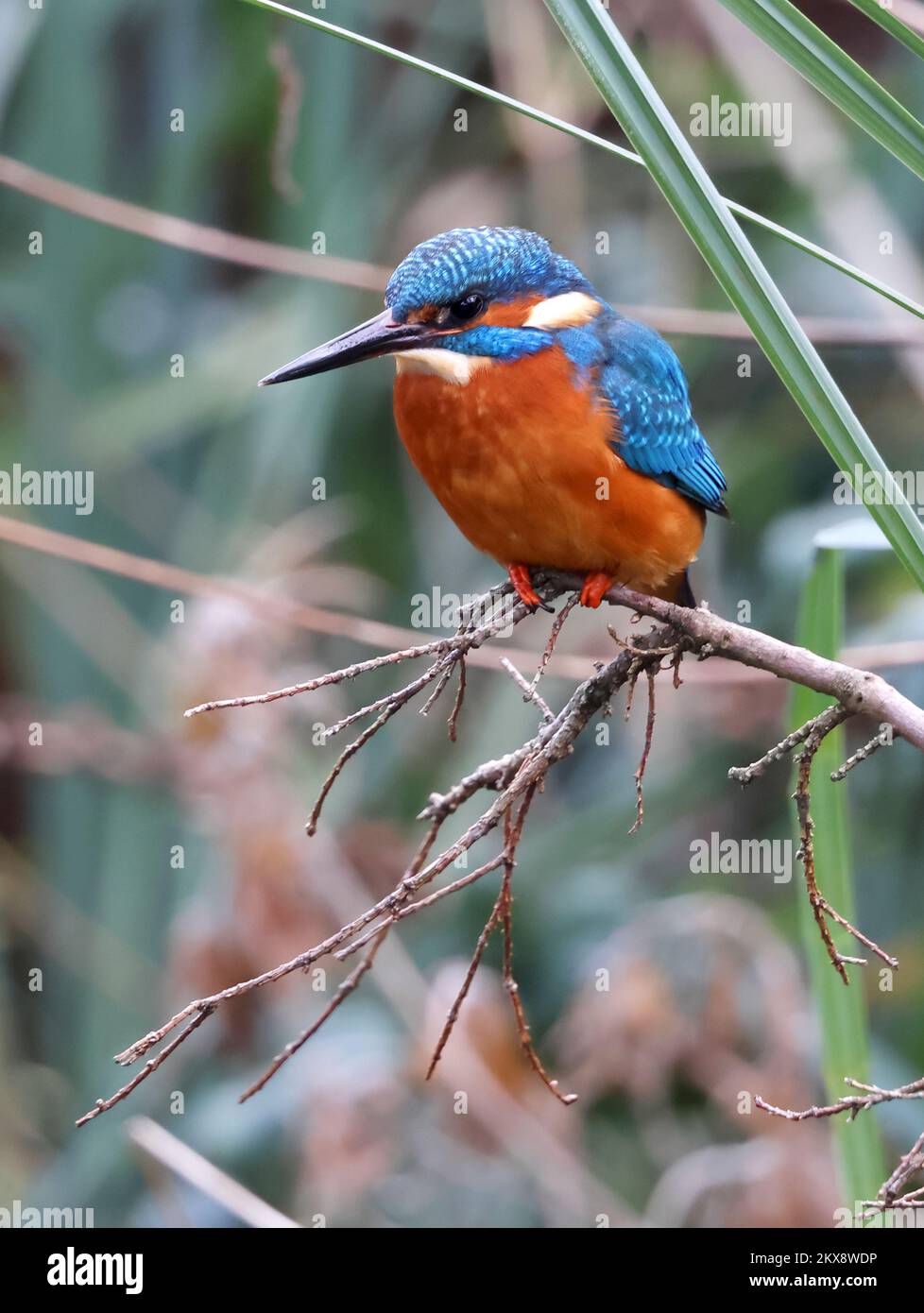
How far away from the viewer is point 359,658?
3951 millimetres

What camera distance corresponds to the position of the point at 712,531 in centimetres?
376

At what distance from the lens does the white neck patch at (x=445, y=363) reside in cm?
195

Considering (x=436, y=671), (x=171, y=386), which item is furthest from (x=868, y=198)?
(x=436, y=671)

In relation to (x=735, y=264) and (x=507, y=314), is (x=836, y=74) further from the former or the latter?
(x=507, y=314)

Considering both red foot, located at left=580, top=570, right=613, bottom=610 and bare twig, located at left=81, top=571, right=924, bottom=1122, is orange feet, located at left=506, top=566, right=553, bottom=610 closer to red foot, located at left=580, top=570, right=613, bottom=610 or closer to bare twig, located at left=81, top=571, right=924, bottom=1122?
red foot, located at left=580, top=570, right=613, bottom=610

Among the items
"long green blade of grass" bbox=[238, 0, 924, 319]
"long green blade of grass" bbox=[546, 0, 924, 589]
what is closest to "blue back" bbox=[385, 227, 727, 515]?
"long green blade of grass" bbox=[238, 0, 924, 319]

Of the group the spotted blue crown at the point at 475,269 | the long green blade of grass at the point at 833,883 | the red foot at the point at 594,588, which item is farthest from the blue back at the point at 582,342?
the long green blade of grass at the point at 833,883

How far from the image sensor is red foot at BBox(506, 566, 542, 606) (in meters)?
1.87

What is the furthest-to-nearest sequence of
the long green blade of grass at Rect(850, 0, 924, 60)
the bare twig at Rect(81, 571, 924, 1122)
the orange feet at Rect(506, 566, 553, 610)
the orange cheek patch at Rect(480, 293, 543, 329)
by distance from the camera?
the orange cheek patch at Rect(480, 293, 543, 329) < the orange feet at Rect(506, 566, 553, 610) < the bare twig at Rect(81, 571, 924, 1122) < the long green blade of grass at Rect(850, 0, 924, 60)

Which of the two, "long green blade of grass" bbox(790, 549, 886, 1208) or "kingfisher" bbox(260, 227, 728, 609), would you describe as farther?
"kingfisher" bbox(260, 227, 728, 609)

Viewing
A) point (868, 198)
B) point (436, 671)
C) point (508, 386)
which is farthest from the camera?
point (868, 198)

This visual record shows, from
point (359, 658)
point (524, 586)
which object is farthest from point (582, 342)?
point (359, 658)

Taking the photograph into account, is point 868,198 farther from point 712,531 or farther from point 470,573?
point 470,573

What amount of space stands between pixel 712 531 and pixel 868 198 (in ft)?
2.90
